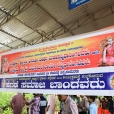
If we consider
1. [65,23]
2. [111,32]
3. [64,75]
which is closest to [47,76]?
[64,75]

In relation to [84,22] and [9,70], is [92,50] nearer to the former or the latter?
[9,70]

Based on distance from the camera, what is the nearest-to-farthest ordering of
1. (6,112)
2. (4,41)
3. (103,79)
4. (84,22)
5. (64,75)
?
(103,79) < (64,75) < (6,112) < (84,22) < (4,41)

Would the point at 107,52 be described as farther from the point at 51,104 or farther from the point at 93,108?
the point at 51,104

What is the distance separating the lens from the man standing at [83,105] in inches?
62.1

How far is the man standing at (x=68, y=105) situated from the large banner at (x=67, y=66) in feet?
0.32

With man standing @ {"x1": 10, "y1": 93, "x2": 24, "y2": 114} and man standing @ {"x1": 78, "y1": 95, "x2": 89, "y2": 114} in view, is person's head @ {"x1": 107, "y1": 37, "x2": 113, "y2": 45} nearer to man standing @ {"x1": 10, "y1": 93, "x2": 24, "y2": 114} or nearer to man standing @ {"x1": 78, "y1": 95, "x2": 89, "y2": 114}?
man standing @ {"x1": 78, "y1": 95, "x2": 89, "y2": 114}

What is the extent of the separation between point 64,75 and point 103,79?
0.39m

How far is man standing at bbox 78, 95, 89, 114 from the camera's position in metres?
1.58

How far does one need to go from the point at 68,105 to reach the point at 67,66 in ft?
1.21

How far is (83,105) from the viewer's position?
1.62m

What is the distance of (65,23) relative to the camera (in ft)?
29.8

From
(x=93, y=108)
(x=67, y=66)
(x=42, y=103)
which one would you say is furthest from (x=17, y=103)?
(x=93, y=108)

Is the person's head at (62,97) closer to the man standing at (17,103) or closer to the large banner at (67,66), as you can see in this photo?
the large banner at (67,66)

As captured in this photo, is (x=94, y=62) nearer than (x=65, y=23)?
Yes
